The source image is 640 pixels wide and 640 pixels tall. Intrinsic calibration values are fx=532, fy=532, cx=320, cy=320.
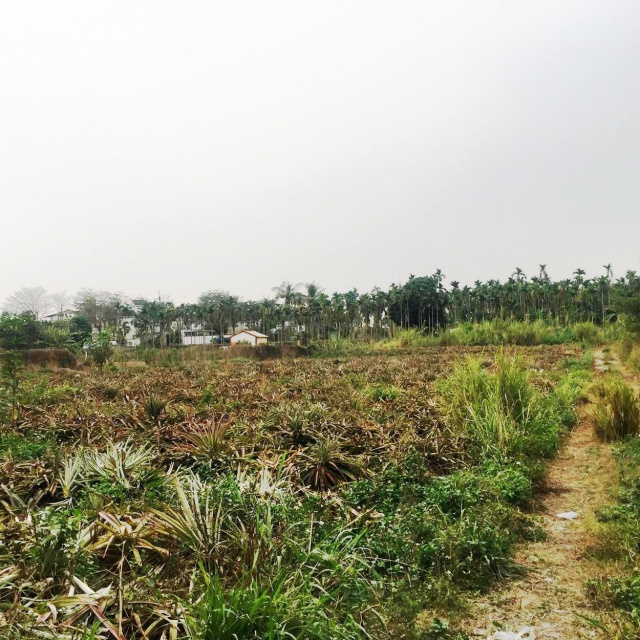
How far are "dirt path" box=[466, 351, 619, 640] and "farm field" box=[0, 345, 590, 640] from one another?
18 centimetres

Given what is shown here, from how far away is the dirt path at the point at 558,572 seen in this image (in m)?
3.42

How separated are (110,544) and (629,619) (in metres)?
3.46

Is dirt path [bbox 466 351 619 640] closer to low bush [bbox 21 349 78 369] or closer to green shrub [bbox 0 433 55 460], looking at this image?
green shrub [bbox 0 433 55 460]

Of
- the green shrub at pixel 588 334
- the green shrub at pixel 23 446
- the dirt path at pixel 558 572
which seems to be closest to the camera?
the dirt path at pixel 558 572

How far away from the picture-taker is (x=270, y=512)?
4.03 m

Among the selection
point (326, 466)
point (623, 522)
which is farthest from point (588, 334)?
point (326, 466)

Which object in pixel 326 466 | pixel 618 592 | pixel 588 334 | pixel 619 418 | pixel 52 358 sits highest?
pixel 588 334

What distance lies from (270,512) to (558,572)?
7.56 ft

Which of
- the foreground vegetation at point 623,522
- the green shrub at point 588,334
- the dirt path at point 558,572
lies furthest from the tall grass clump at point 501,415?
the green shrub at point 588,334

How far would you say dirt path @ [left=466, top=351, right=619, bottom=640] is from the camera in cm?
342

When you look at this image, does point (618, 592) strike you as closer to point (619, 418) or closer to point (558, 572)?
point (558, 572)

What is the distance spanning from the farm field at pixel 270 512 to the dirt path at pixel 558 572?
0.60ft

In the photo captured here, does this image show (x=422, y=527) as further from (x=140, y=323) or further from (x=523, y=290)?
(x=140, y=323)

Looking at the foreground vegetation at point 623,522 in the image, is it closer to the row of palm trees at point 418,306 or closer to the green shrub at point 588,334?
the green shrub at point 588,334
